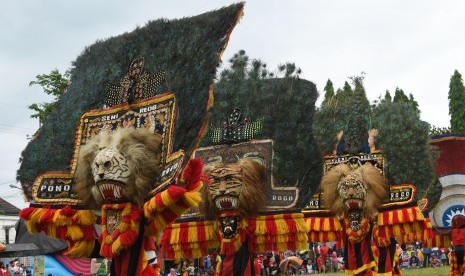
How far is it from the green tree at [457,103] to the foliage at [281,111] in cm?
3281

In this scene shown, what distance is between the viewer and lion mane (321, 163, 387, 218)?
9.57 m

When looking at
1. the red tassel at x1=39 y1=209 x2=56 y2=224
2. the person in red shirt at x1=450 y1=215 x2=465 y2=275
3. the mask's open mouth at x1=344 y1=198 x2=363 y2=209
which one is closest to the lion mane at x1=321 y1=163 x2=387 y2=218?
the mask's open mouth at x1=344 y1=198 x2=363 y2=209

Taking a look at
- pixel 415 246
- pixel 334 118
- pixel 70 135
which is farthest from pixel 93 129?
pixel 415 246

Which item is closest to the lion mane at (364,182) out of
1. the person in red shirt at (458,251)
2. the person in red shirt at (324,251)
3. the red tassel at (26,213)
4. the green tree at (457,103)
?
the person in red shirt at (458,251)

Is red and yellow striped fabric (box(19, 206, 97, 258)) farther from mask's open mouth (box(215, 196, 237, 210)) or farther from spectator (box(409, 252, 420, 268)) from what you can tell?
spectator (box(409, 252, 420, 268))

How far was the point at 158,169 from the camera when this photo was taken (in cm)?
Result: 630

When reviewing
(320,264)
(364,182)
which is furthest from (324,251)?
(364,182)

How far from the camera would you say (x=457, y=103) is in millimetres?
40844

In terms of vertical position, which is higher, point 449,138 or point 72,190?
point 449,138

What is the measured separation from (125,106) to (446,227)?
7245mm

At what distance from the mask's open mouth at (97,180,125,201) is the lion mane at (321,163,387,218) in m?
4.25

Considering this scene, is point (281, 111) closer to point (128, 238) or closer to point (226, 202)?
point (226, 202)

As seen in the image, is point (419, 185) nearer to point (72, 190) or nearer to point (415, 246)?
point (72, 190)

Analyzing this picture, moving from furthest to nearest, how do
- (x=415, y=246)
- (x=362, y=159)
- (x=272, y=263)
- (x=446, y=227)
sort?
1. (x=415, y=246)
2. (x=272, y=263)
3. (x=446, y=227)
4. (x=362, y=159)
